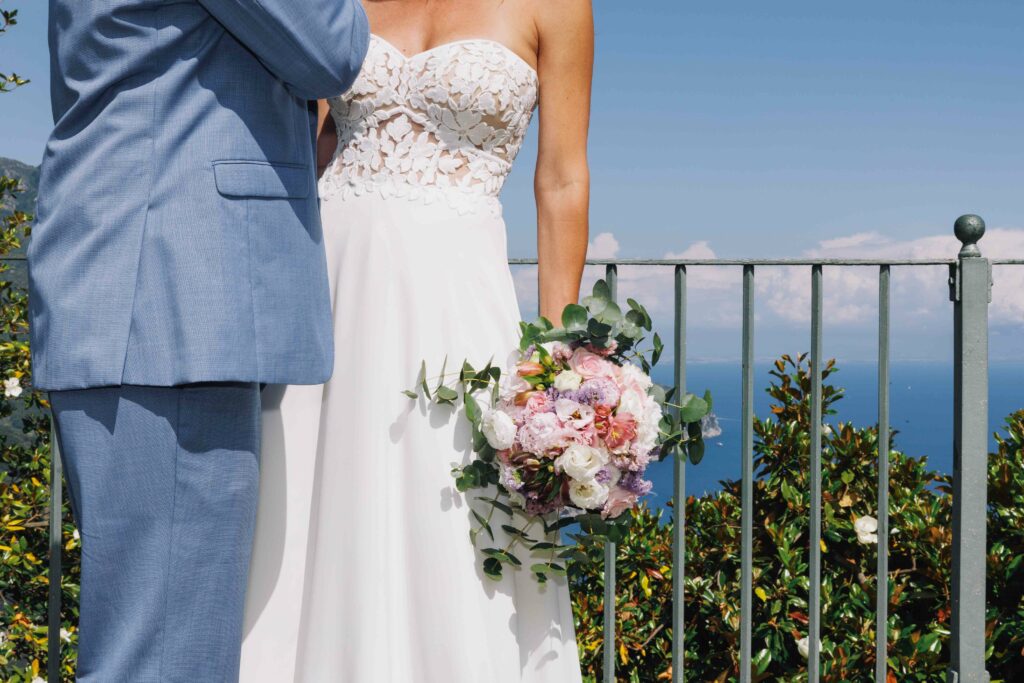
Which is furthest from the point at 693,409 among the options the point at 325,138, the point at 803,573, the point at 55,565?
the point at 55,565

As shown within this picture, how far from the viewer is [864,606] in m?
2.78

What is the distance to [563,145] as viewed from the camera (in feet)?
5.55

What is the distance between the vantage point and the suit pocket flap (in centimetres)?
130

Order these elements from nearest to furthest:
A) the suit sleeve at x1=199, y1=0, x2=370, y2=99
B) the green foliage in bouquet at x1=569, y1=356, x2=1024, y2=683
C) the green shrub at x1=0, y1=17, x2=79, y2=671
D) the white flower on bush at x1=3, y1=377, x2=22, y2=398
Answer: the suit sleeve at x1=199, y1=0, x2=370, y2=99 < the green foliage in bouquet at x1=569, y1=356, x2=1024, y2=683 < the green shrub at x1=0, y1=17, x2=79, y2=671 < the white flower on bush at x1=3, y1=377, x2=22, y2=398

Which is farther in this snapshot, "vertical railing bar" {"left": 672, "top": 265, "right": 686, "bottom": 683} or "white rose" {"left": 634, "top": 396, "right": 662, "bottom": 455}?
"vertical railing bar" {"left": 672, "top": 265, "right": 686, "bottom": 683}

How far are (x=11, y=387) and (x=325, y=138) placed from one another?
93.7 inches

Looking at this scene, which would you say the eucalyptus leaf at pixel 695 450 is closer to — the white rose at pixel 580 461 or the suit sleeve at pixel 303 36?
the white rose at pixel 580 461

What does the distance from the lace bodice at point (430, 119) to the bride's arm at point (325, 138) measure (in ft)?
0.36

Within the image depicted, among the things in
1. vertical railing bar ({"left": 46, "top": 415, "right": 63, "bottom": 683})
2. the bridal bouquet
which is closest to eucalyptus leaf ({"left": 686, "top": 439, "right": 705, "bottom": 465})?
the bridal bouquet

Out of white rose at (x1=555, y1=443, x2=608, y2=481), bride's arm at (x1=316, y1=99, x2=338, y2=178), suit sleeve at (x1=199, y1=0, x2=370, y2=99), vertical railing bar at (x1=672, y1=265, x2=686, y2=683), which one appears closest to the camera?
suit sleeve at (x1=199, y1=0, x2=370, y2=99)

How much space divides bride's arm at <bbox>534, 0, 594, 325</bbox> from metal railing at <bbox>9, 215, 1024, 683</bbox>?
0.58m

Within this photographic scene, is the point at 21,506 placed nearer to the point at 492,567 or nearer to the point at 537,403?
the point at 492,567

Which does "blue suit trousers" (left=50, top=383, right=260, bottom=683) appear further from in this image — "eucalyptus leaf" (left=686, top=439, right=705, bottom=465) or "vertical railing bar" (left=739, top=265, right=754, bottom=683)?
"vertical railing bar" (left=739, top=265, right=754, bottom=683)

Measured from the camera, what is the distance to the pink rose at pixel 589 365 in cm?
145
